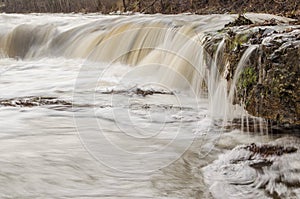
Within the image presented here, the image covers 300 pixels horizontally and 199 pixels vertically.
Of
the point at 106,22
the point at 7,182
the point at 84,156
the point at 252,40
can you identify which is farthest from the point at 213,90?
the point at 106,22

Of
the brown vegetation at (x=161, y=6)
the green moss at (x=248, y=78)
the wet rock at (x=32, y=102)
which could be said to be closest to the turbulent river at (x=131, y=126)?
the wet rock at (x=32, y=102)

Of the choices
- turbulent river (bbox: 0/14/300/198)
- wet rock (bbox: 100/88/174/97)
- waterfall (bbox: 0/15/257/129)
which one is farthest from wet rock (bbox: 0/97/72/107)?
waterfall (bbox: 0/15/257/129)

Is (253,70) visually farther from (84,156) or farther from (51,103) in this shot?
(51,103)

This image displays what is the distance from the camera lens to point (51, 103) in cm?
561

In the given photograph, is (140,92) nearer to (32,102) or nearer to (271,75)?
(32,102)

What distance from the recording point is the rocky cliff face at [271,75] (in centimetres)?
330

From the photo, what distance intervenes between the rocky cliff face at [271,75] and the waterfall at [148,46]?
0.14m

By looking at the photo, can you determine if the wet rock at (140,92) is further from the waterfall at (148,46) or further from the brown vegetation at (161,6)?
the brown vegetation at (161,6)

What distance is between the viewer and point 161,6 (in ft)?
56.3

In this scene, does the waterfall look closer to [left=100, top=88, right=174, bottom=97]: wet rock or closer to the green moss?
the green moss

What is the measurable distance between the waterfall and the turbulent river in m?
0.03

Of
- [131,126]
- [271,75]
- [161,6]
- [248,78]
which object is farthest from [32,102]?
[161,6]

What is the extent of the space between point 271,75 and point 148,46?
5199mm

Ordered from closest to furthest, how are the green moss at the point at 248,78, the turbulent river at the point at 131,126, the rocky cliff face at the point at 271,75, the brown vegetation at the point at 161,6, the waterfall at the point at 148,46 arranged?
1. the turbulent river at the point at 131,126
2. the rocky cliff face at the point at 271,75
3. the green moss at the point at 248,78
4. the waterfall at the point at 148,46
5. the brown vegetation at the point at 161,6
